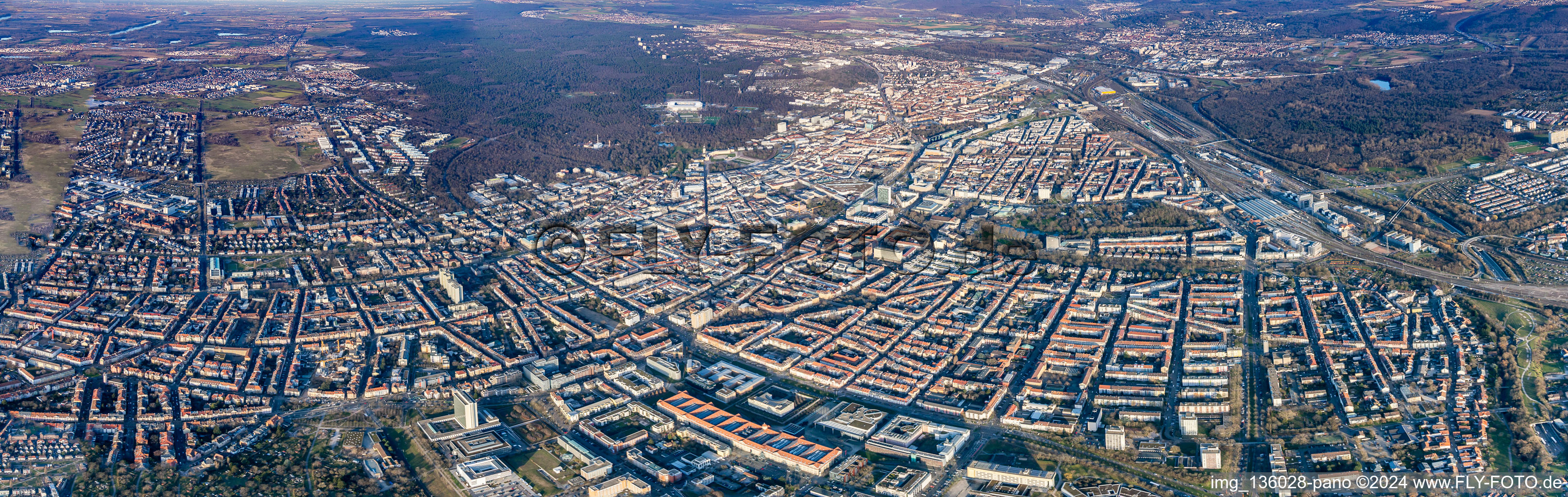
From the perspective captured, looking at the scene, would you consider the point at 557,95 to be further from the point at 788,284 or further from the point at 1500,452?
the point at 1500,452

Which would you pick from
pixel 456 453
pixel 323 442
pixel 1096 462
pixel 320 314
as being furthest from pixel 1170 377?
pixel 320 314

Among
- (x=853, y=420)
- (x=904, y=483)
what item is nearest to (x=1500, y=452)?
(x=904, y=483)

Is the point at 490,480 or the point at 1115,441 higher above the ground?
the point at 1115,441

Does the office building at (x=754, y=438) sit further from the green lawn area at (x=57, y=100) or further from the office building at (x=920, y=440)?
the green lawn area at (x=57, y=100)

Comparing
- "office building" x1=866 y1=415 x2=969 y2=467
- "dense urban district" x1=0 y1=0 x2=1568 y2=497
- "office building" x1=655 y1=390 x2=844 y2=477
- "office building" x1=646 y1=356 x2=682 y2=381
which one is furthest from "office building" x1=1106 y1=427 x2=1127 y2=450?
"office building" x1=646 y1=356 x2=682 y2=381

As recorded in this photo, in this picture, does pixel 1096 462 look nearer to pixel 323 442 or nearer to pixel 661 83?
pixel 323 442

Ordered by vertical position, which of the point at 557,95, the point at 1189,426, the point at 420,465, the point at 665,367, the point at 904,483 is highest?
the point at 557,95
